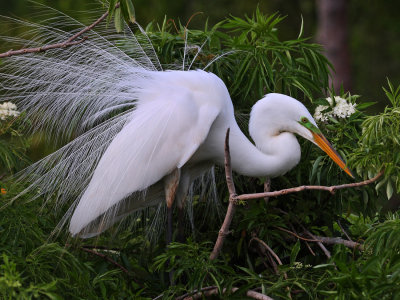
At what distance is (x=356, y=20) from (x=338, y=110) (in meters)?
7.98

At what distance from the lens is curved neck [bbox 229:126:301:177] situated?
9.55ft

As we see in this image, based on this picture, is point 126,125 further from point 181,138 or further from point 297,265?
point 297,265

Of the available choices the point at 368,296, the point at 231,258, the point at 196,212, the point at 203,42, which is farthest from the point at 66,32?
the point at 368,296

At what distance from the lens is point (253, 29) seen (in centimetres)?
312

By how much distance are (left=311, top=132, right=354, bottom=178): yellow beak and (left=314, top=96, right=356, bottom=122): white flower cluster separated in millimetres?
113

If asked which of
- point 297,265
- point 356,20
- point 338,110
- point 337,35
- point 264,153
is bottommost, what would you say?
point 356,20

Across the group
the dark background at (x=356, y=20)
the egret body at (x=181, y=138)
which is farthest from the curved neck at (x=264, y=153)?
the dark background at (x=356, y=20)

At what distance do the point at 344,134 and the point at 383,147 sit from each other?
57 cm

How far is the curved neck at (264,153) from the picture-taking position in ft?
9.55

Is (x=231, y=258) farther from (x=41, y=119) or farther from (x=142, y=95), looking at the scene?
(x=41, y=119)

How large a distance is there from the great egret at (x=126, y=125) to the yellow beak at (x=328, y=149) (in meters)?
0.04

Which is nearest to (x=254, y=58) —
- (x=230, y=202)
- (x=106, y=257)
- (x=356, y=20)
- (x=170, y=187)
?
(x=170, y=187)

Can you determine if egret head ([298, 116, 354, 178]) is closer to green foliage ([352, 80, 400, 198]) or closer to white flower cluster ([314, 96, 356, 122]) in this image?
white flower cluster ([314, 96, 356, 122])

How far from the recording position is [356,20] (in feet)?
34.1
